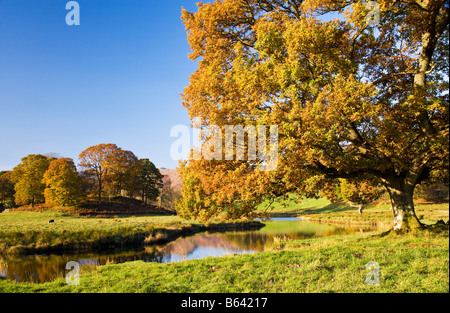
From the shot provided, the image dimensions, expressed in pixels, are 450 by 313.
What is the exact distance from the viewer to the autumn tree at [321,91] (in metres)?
9.27

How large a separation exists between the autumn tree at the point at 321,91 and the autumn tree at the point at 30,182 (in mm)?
56378

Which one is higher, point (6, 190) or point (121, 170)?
point (121, 170)

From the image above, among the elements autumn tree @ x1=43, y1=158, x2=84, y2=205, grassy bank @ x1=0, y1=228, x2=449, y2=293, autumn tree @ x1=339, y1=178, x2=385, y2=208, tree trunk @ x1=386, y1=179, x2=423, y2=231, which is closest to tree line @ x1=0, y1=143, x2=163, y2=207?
autumn tree @ x1=43, y1=158, x2=84, y2=205

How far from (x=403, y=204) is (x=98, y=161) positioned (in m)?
61.7

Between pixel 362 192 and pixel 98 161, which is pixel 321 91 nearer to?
pixel 362 192

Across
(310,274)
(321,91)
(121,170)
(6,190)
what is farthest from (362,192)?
(6,190)

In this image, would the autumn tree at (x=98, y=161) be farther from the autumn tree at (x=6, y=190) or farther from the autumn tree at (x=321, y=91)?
the autumn tree at (x=321, y=91)

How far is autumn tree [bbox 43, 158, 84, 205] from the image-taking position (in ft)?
161

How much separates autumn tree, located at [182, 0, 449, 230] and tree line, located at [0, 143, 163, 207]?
154 feet

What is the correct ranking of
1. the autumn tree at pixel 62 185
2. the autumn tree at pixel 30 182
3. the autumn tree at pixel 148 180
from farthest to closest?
the autumn tree at pixel 148 180
the autumn tree at pixel 30 182
the autumn tree at pixel 62 185

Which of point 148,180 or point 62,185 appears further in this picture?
point 148,180

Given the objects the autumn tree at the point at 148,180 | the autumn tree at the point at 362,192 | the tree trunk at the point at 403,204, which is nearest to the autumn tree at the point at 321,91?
the tree trunk at the point at 403,204

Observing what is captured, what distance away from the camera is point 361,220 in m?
40.2

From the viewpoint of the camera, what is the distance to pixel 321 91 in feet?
33.9
